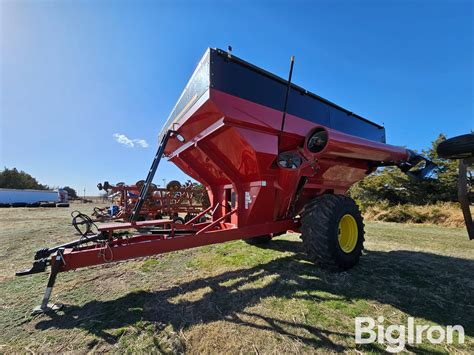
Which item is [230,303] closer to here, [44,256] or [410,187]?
[44,256]

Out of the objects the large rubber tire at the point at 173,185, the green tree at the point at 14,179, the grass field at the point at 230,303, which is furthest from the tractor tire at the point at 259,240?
the green tree at the point at 14,179

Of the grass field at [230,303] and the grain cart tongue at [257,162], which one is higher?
the grain cart tongue at [257,162]

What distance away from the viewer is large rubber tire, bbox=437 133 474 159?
224cm

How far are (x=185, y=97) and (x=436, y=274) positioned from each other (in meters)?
4.66

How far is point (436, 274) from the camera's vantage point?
3678 millimetres

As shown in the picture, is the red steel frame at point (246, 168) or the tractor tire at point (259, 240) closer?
the red steel frame at point (246, 168)

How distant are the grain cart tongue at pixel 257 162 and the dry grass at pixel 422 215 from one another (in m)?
8.52

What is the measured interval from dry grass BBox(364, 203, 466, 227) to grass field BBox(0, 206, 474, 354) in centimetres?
785

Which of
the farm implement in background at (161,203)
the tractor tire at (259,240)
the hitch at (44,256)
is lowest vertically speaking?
the tractor tire at (259,240)

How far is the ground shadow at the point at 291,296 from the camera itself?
236 cm

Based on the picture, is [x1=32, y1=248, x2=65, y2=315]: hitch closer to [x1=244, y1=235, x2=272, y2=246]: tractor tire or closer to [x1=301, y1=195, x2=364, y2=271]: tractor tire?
[x1=301, y1=195, x2=364, y2=271]: tractor tire

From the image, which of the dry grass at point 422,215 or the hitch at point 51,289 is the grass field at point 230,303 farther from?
the dry grass at point 422,215

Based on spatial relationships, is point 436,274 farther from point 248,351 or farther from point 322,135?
point 248,351

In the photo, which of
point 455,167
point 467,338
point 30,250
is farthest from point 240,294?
point 455,167
